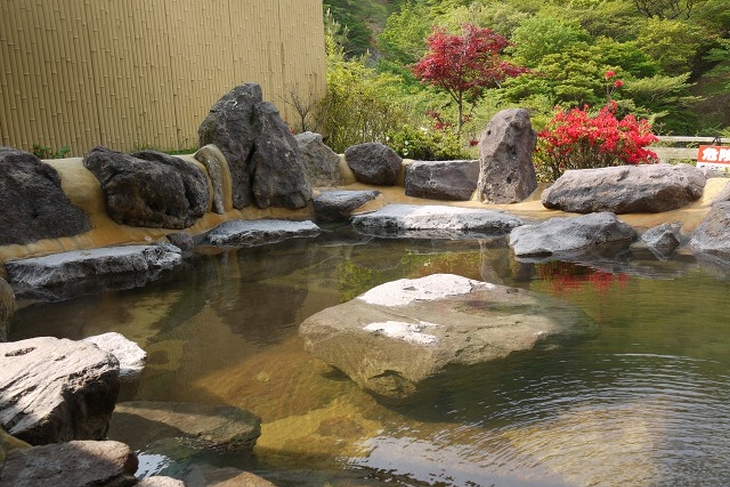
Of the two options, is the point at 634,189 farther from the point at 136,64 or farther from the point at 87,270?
the point at 136,64

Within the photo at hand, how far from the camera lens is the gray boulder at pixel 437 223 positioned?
26.9 feet

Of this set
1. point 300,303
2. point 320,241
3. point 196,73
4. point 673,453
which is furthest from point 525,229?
point 196,73

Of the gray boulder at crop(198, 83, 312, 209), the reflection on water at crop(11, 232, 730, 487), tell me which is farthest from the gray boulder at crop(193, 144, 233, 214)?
the reflection on water at crop(11, 232, 730, 487)

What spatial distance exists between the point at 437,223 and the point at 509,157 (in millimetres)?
1669

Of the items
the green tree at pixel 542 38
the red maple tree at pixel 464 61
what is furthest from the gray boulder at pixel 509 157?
the green tree at pixel 542 38

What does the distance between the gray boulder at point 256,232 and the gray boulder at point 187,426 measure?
4.69 metres

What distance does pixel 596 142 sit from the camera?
9.25 metres

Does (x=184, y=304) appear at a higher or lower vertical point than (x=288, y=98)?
lower

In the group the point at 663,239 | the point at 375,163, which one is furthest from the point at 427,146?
the point at 663,239

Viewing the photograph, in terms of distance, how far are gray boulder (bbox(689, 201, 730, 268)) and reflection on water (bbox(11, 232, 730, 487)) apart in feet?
2.71

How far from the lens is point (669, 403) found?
3.15 m

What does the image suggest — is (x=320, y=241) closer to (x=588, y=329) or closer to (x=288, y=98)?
(x=588, y=329)

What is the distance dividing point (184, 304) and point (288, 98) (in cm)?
794

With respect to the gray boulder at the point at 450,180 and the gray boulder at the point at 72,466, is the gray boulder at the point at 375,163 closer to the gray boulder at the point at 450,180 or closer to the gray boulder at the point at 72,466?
the gray boulder at the point at 450,180
